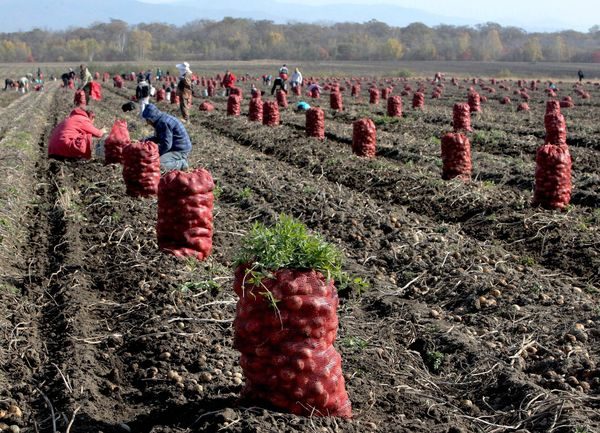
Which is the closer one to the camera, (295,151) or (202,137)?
(295,151)

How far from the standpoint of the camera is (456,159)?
43.3 feet

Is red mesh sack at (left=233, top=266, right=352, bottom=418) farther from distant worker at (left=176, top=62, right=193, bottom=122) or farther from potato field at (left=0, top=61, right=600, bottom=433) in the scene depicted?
distant worker at (left=176, top=62, right=193, bottom=122)

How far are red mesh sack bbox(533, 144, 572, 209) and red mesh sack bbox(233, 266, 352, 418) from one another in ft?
22.0

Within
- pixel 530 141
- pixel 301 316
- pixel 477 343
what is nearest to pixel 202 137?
pixel 530 141

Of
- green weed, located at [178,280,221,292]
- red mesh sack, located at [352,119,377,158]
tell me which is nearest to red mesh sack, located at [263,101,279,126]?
red mesh sack, located at [352,119,377,158]

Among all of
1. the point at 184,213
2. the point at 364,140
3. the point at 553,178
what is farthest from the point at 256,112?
the point at 184,213

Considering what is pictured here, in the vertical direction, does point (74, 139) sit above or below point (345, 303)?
above

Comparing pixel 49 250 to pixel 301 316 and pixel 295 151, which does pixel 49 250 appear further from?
pixel 295 151

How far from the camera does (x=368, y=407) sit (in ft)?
17.9

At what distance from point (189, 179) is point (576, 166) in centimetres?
890

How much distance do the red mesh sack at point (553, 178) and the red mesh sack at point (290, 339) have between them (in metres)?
6.69

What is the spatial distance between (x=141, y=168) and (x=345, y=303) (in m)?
4.75

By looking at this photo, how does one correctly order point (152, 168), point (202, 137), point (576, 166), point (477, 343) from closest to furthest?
point (477, 343)
point (152, 168)
point (576, 166)
point (202, 137)

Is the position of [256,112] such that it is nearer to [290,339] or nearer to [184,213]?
[184,213]
